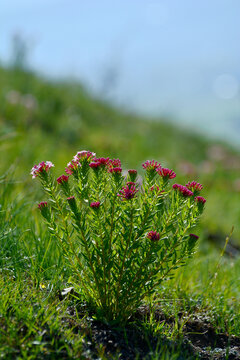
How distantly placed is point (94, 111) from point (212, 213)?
666 centimetres

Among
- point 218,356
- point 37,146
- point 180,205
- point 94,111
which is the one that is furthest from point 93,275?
point 94,111

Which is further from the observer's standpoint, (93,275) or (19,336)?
(93,275)

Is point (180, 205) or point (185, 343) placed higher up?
point (180, 205)

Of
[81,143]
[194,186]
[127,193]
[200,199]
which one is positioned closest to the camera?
[127,193]

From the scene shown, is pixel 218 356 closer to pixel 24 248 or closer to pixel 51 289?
pixel 51 289

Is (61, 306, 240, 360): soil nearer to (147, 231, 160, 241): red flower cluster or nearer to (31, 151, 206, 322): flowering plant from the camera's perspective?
(31, 151, 206, 322): flowering plant

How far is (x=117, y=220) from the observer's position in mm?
1786

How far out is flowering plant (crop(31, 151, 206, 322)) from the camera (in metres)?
1.70

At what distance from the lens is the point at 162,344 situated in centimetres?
181

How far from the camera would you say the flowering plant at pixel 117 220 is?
1704 millimetres

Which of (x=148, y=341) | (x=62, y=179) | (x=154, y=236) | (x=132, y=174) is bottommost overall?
(x=148, y=341)

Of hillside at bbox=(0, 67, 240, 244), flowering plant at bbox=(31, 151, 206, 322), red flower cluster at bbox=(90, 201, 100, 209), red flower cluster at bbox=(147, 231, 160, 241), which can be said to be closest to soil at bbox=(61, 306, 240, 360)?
flowering plant at bbox=(31, 151, 206, 322)

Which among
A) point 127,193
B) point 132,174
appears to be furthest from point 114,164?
point 127,193

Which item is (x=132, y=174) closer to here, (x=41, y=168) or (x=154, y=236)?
(x=154, y=236)
